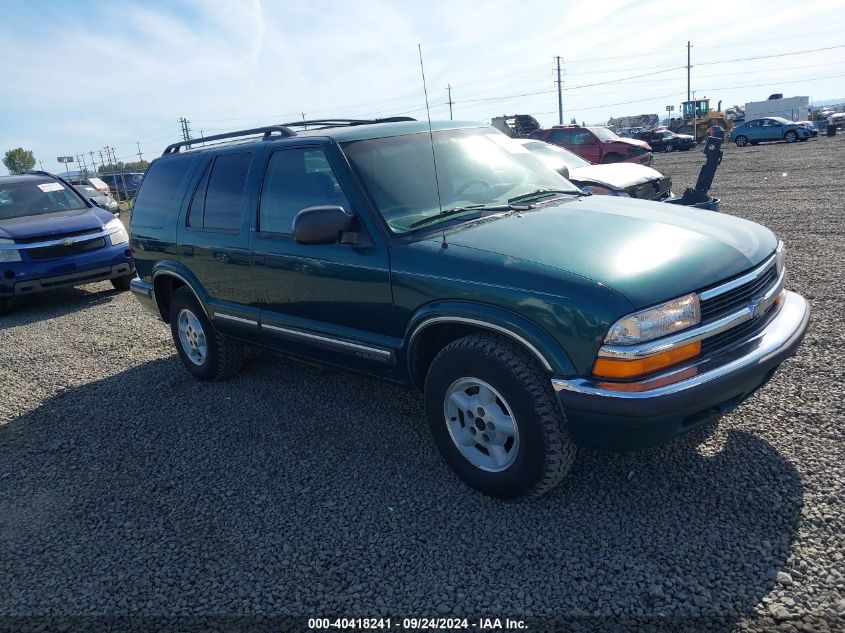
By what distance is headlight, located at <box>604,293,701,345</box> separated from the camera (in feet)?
8.87

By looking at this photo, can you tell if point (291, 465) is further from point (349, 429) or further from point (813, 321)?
point (813, 321)

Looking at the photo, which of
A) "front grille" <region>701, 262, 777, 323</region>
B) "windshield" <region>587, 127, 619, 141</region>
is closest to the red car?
"windshield" <region>587, 127, 619, 141</region>

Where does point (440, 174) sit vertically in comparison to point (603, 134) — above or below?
above

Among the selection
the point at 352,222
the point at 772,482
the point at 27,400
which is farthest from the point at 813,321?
the point at 27,400

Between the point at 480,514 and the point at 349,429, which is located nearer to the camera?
the point at 480,514

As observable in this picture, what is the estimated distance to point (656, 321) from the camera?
2.75m

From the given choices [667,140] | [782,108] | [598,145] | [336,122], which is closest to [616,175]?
[336,122]

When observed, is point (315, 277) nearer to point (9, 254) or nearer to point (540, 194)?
point (540, 194)

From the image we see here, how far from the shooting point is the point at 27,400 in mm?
5625

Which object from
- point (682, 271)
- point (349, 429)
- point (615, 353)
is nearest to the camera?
point (615, 353)

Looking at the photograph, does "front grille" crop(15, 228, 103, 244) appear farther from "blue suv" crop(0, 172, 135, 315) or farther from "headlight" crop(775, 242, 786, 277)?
"headlight" crop(775, 242, 786, 277)

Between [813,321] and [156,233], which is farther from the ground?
[156,233]

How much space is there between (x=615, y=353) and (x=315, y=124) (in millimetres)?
3367

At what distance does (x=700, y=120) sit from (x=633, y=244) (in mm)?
44778
